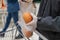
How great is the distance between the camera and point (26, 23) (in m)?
0.81

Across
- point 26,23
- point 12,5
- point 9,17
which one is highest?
point 26,23

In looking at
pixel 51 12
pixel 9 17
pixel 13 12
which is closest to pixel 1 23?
pixel 9 17

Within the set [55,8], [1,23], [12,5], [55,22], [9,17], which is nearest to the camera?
[55,22]

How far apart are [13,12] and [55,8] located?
123cm

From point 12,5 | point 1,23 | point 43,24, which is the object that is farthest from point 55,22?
point 1,23

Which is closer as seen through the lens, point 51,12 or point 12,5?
point 51,12

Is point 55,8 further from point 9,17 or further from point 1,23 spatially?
point 1,23

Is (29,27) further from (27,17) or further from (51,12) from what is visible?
(51,12)

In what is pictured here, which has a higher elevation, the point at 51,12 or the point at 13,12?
the point at 51,12

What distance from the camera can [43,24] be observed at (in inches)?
29.6

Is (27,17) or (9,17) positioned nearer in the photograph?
(27,17)

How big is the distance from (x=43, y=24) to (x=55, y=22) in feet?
0.22

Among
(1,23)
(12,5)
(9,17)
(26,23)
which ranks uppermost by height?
(26,23)

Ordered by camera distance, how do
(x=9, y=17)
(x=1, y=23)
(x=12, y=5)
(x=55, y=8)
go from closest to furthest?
(x=55, y=8)
(x=12, y=5)
(x=9, y=17)
(x=1, y=23)
